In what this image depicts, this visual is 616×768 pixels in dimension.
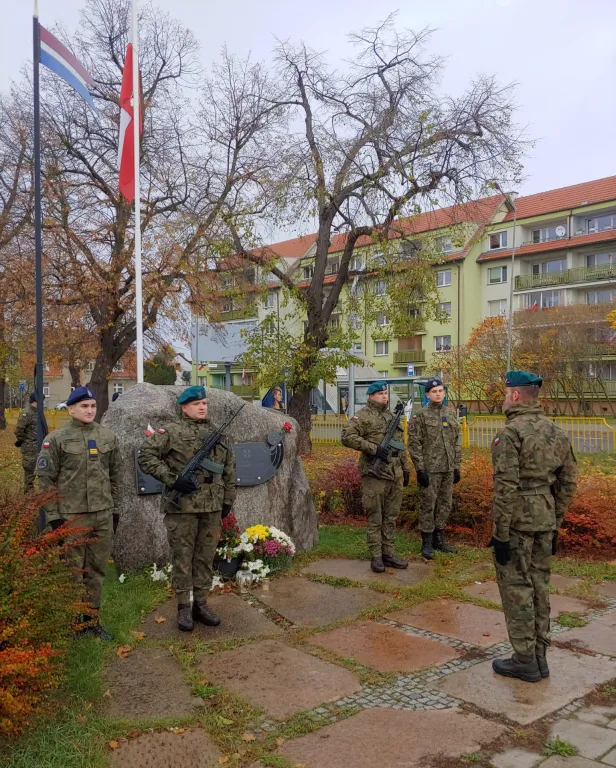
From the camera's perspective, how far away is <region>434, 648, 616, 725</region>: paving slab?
3.62 metres

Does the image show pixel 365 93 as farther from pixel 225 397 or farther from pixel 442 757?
pixel 442 757

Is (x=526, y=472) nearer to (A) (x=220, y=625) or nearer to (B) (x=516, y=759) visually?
(B) (x=516, y=759)

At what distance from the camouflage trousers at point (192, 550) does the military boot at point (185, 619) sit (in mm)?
38

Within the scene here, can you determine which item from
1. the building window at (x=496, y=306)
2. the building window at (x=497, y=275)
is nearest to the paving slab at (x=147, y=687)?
the building window at (x=496, y=306)

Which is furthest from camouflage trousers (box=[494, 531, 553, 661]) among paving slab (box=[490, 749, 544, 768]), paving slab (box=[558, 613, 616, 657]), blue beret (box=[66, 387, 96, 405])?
blue beret (box=[66, 387, 96, 405])

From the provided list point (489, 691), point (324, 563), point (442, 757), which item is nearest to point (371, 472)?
point (324, 563)

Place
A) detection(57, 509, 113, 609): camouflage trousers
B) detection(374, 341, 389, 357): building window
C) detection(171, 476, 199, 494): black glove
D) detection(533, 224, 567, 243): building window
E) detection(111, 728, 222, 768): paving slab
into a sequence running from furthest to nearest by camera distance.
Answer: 1. detection(374, 341, 389, 357): building window
2. detection(533, 224, 567, 243): building window
3. detection(171, 476, 199, 494): black glove
4. detection(57, 509, 113, 609): camouflage trousers
5. detection(111, 728, 222, 768): paving slab

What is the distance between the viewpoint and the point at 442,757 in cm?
312

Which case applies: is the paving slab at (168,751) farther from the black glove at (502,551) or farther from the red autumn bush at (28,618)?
the black glove at (502,551)

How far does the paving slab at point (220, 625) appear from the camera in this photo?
15.8 feet

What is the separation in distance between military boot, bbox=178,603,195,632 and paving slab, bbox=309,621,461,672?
927 mm

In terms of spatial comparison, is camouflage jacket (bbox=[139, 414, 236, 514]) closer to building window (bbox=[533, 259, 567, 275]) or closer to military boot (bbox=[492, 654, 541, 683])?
military boot (bbox=[492, 654, 541, 683])

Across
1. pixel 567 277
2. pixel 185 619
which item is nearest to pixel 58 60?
pixel 185 619

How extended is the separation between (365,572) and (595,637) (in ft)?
7.74
